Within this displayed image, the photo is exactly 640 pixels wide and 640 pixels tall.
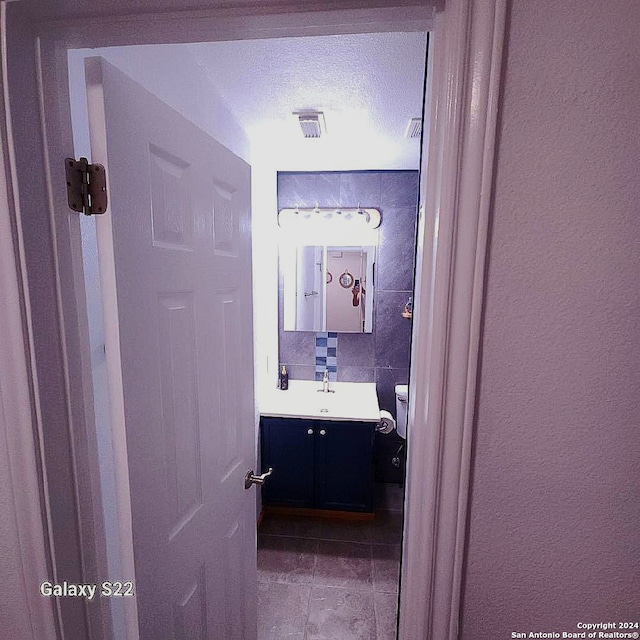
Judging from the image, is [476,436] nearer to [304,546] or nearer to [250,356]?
[250,356]

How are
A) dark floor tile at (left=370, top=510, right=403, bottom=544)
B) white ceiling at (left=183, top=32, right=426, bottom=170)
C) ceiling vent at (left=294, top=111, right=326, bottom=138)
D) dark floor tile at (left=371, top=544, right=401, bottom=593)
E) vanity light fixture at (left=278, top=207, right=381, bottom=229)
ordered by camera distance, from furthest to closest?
1. vanity light fixture at (left=278, top=207, right=381, bottom=229)
2. dark floor tile at (left=370, top=510, right=403, bottom=544)
3. dark floor tile at (left=371, top=544, right=401, bottom=593)
4. ceiling vent at (left=294, top=111, right=326, bottom=138)
5. white ceiling at (left=183, top=32, right=426, bottom=170)

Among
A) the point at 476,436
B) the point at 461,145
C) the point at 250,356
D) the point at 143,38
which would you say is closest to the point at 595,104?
the point at 461,145

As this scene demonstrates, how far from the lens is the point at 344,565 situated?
6.39 ft

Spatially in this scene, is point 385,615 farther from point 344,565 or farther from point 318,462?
point 318,462

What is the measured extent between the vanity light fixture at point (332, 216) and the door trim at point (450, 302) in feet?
6.10

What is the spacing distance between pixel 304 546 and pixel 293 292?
1.63m

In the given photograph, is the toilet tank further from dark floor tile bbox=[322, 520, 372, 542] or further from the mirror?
dark floor tile bbox=[322, 520, 372, 542]

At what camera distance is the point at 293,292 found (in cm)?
248

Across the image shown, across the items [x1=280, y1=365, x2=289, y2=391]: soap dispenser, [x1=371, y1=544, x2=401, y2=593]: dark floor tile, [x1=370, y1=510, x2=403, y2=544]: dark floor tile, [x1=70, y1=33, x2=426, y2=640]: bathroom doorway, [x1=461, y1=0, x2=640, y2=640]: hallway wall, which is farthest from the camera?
[x1=280, y1=365, x2=289, y2=391]: soap dispenser

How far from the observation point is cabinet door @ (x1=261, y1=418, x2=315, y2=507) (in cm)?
215

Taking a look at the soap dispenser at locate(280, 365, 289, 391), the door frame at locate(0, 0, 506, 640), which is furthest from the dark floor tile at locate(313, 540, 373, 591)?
the door frame at locate(0, 0, 506, 640)

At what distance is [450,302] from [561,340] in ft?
0.58

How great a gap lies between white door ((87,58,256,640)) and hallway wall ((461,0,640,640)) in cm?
63

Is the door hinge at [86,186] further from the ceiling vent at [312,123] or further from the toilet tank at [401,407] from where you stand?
the toilet tank at [401,407]
